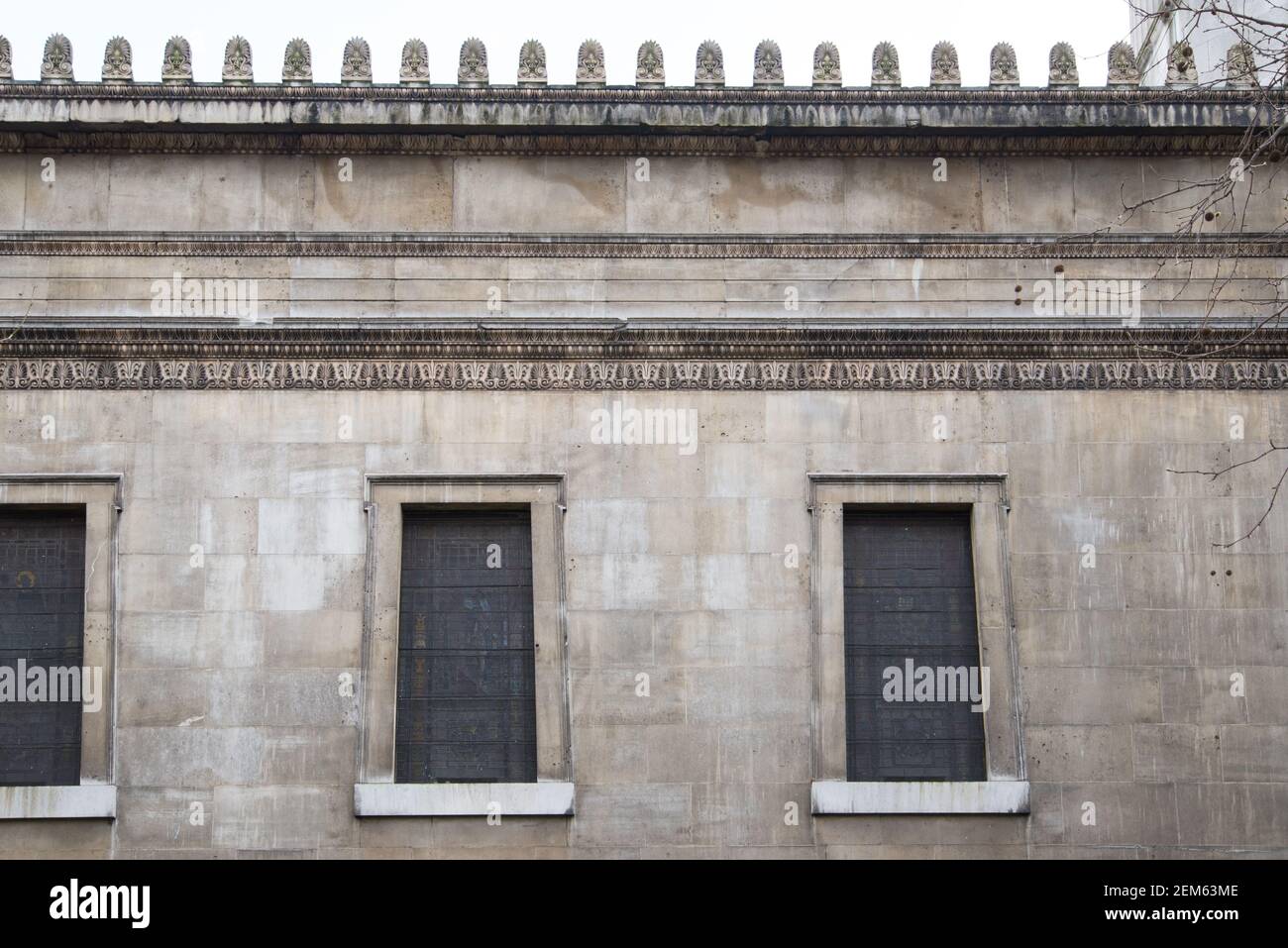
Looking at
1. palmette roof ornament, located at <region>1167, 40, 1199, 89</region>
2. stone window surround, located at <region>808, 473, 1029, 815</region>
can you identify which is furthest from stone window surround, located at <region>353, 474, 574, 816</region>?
palmette roof ornament, located at <region>1167, 40, 1199, 89</region>

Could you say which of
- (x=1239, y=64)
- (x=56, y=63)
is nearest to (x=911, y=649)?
(x=1239, y=64)

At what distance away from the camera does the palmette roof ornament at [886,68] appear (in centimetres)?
1845

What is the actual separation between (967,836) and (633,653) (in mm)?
4041

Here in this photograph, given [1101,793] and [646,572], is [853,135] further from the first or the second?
[1101,793]

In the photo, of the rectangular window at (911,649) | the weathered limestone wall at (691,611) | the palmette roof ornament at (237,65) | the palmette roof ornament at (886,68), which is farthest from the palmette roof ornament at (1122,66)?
the palmette roof ornament at (237,65)

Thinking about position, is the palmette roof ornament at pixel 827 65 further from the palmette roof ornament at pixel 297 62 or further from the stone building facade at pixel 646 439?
the palmette roof ornament at pixel 297 62

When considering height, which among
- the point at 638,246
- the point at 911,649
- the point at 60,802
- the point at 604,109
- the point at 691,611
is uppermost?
the point at 604,109

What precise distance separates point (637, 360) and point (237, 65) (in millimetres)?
5763

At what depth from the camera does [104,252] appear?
18109 mm

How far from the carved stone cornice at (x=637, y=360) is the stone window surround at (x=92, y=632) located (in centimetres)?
116

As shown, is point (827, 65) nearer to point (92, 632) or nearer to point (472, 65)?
point (472, 65)

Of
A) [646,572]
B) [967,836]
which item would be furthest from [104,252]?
[967,836]

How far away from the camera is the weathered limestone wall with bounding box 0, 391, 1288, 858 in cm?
1688

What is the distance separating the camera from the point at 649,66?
18453 millimetres
